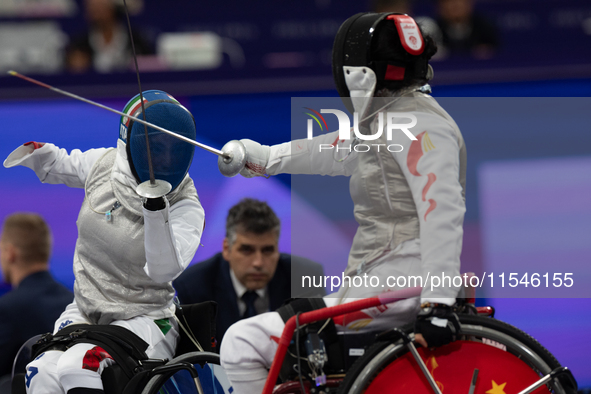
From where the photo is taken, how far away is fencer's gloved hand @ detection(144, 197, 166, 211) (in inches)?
76.9

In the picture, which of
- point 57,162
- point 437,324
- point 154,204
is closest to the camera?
point 437,324

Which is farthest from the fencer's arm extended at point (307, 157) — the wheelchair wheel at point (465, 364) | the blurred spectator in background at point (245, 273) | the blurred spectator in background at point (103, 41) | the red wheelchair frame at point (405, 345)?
the blurred spectator in background at point (103, 41)

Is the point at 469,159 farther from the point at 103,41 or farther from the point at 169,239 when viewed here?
the point at 103,41

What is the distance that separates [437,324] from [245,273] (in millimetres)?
1738

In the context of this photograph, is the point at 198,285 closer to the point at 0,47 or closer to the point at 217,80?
the point at 217,80

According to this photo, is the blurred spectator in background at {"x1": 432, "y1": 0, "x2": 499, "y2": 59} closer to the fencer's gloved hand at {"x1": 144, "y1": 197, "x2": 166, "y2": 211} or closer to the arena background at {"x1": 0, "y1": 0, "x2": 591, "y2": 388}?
the arena background at {"x1": 0, "y1": 0, "x2": 591, "y2": 388}

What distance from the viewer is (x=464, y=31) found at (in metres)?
4.63

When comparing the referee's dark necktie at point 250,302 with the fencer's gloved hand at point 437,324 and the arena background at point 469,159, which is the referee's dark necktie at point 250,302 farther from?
the fencer's gloved hand at point 437,324

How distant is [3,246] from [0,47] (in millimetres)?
2517

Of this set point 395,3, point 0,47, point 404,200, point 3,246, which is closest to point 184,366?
point 404,200

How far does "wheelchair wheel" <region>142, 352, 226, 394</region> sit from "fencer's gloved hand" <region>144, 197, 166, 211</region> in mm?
475

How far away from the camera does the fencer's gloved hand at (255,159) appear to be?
2.12 m

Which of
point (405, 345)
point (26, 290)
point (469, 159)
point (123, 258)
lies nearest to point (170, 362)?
point (123, 258)

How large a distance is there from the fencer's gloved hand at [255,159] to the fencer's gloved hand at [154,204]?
11.0 inches
